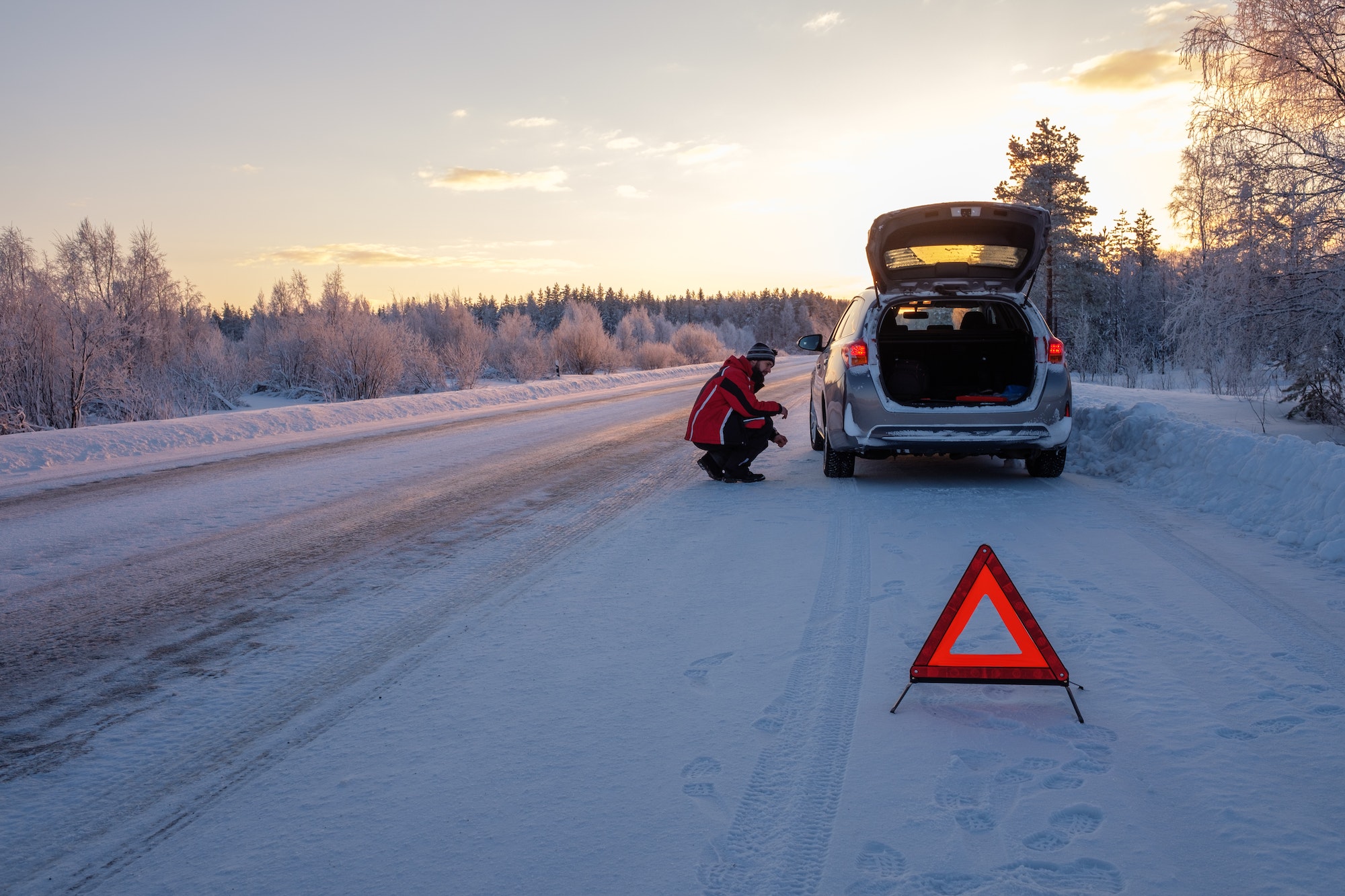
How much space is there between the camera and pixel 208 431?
40.7 ft

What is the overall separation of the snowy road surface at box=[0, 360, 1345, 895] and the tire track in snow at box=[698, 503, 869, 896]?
1 centimetres

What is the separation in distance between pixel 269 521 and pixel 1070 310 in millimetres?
49229

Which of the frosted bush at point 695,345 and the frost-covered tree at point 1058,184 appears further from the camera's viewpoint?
the frosted bush at point 695,345

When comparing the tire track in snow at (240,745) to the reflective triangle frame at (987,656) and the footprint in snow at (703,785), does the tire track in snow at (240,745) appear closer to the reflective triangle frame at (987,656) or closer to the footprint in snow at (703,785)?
the footprint in snow at (703,785)

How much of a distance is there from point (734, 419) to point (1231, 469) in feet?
14.3

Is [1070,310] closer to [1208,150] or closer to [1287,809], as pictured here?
[1208,150]

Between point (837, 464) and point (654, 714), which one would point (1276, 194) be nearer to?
point (837, 464)

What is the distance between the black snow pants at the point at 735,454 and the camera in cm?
837

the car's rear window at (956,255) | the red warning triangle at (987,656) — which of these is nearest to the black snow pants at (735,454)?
the car's rear window at (956,255)

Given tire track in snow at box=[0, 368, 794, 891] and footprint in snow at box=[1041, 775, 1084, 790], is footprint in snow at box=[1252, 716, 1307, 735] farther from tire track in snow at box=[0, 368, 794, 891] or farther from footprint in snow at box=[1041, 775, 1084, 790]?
tire track in snow at box=[0, 368, 794, 891]

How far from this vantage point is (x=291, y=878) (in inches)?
86.4

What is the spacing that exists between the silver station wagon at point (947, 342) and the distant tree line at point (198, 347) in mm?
15264

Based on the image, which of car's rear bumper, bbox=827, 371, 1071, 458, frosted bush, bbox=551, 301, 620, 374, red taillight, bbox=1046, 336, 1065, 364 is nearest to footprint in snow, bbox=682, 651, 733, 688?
car's rear bumper, bbox=827, 371, 1071, 458

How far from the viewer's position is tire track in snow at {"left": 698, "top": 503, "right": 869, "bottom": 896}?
2215mm
